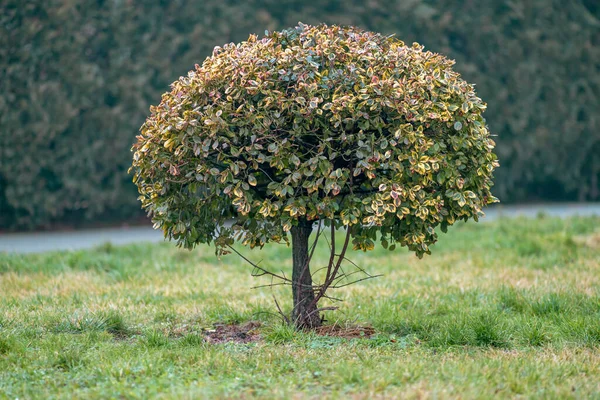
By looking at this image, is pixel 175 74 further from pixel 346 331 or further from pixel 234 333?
pixel 346 331

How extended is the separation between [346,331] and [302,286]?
1.34 ft

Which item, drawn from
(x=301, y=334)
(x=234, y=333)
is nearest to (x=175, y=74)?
(x=234, y=333)

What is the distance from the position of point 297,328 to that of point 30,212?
5.59 m

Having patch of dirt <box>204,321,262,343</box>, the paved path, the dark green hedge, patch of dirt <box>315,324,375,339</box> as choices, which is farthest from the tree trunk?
the dark green hedge

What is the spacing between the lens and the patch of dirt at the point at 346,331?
4.64m

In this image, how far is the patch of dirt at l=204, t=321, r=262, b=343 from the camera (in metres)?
4.56

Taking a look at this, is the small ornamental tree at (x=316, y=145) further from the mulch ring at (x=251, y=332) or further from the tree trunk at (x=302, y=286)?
the mulch ring at (x=251, y=332)

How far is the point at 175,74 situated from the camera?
9.79 m

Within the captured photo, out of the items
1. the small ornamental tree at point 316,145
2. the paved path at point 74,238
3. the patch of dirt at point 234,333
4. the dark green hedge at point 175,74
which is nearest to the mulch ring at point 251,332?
the patch of dirt at point 234,333

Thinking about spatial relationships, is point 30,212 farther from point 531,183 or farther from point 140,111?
point 531,183

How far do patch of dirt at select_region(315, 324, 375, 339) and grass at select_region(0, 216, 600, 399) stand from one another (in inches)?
3.5

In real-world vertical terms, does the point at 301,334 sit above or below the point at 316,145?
below

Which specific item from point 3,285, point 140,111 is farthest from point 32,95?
point 3,285

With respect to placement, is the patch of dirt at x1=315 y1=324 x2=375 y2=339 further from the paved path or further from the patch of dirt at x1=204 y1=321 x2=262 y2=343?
the paved path
